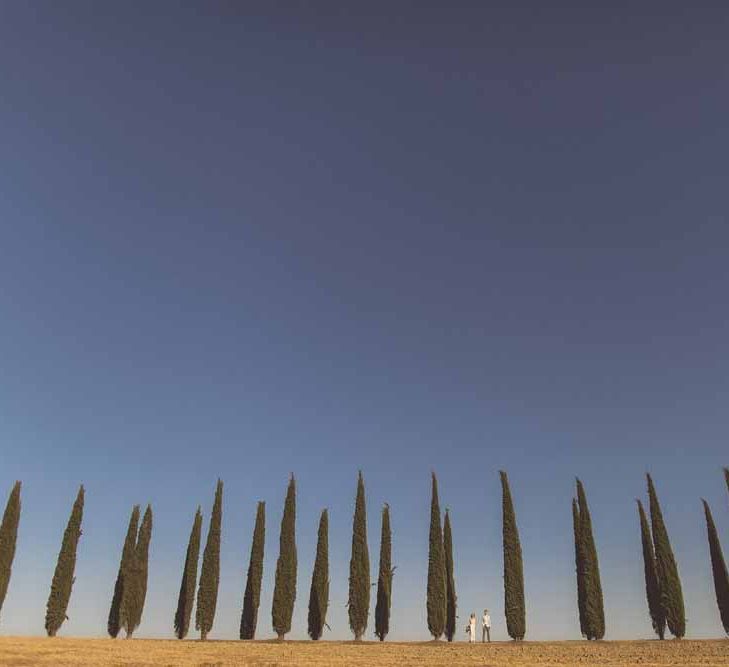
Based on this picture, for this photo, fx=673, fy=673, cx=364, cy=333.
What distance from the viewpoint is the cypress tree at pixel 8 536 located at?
44.9 meters

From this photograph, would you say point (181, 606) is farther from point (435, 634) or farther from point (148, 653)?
point (148, 653)

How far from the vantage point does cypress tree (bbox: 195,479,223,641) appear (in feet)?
159

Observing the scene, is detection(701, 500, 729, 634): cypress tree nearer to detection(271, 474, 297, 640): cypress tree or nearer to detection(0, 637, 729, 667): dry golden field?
detection(0, 637, 729, 667): dry golden field

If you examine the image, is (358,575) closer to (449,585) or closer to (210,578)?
(449,585)

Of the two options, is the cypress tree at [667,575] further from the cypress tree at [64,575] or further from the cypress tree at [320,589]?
the cypress tree at [64,575]

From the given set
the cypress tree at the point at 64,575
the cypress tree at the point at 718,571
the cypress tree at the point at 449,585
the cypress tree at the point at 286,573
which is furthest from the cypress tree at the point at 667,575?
the cypress tree at the point at 64,575

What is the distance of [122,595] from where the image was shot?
49000 millimetres

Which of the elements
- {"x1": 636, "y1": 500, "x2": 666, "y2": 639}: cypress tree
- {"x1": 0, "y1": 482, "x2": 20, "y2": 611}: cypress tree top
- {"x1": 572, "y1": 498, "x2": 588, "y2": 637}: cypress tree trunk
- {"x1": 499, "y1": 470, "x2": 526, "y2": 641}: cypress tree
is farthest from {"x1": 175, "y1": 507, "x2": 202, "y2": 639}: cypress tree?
{"x1": 636, "y1": 500, "x2": 666, "y2": 639}: cypress tree

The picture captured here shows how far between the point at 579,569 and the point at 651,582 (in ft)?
16.5

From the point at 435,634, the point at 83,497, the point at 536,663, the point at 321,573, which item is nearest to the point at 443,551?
the point at 435,634

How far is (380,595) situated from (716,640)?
2127 centimetres

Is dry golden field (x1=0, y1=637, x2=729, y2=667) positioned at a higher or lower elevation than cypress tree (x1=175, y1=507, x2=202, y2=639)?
lower

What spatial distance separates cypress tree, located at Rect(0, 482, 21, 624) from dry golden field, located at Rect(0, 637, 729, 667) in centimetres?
1517

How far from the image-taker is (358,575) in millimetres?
47250
